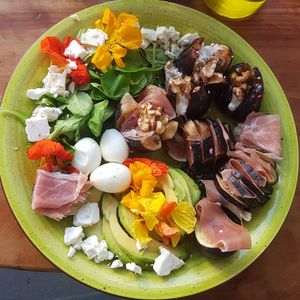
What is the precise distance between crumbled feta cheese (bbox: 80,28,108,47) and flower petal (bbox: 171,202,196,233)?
1.15 ft

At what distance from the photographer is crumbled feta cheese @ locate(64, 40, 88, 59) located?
1135 millimetres

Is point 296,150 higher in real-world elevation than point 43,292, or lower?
higher

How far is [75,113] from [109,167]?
0.39ft

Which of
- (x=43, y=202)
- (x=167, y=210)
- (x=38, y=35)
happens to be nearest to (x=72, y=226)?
(x=43, y=202)

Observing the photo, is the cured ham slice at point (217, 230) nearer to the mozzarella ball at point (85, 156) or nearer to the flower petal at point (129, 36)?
the mozzarella ball at point (85, 156)

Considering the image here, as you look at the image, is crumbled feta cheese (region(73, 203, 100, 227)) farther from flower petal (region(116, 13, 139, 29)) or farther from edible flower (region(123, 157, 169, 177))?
flower petal (region(116, 13, 139, 29))

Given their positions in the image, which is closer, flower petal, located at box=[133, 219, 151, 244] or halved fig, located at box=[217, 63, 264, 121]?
flower petal, located at box=[133, 219, 151, 244]

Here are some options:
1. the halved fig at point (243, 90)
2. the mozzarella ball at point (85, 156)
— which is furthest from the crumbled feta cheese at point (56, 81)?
the halved fig at point (243, 90)

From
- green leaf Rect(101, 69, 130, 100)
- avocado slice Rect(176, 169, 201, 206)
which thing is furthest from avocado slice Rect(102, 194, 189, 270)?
green leaf Rect(101, 69, 130, 100)

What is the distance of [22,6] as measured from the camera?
1.25m

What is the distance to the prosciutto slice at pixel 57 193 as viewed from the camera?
1.06m

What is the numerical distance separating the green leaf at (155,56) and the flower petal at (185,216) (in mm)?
303

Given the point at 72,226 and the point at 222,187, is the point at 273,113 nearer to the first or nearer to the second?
the point at 222,187

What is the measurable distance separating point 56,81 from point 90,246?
0.32m
